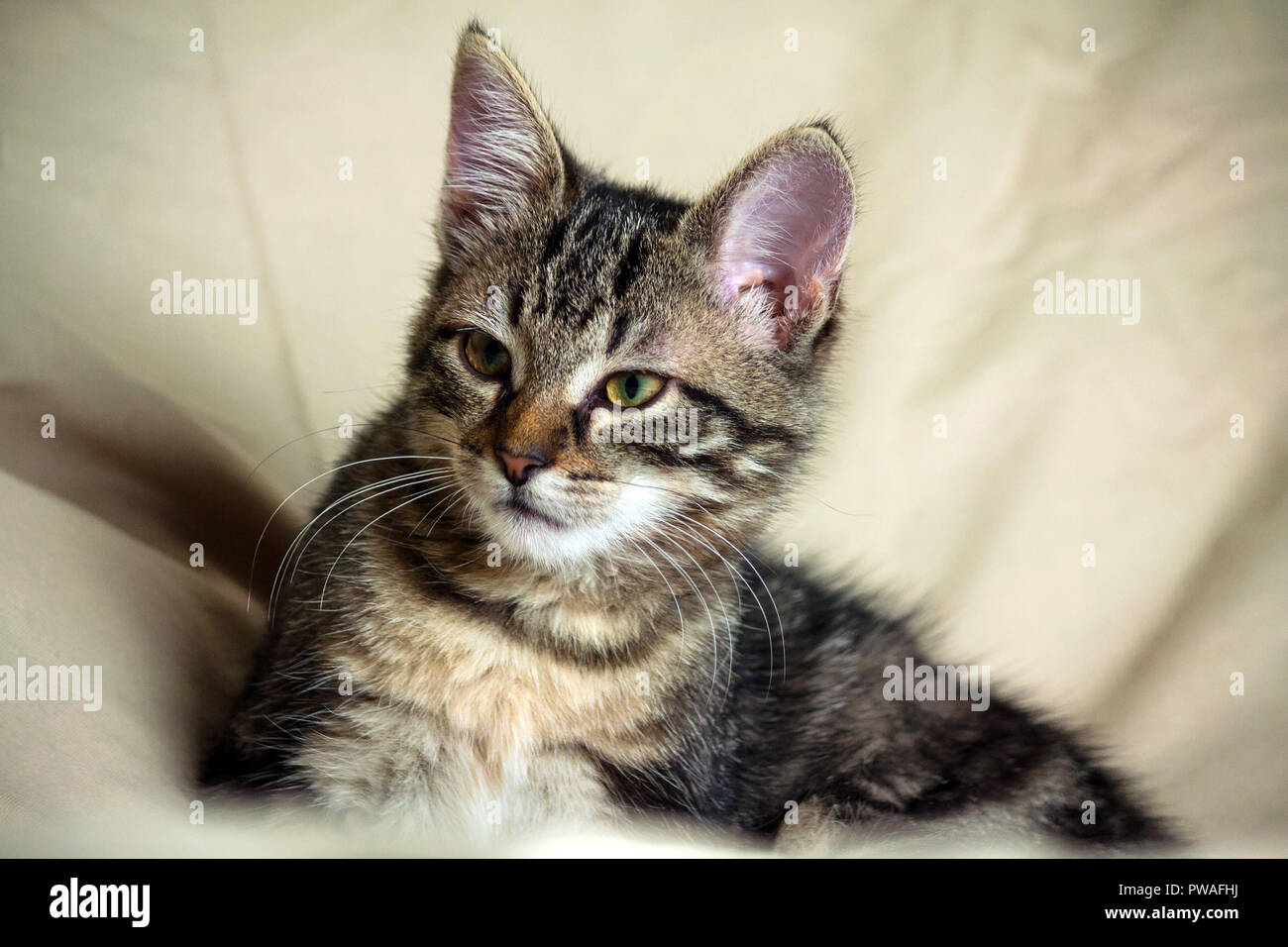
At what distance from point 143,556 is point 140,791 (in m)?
0.49

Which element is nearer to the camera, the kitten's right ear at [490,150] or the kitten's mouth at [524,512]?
the kitten's mouth at [524,512]

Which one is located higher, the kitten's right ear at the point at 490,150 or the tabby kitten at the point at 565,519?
the kitten's right ear at the point at 490,150

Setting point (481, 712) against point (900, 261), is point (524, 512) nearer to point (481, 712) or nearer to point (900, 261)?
point (481, 712)

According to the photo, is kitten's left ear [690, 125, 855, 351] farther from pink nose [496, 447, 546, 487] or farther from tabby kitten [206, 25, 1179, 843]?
pink nose [496, 447, 546, 487]

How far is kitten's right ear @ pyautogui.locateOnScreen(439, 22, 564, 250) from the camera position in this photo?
159cm

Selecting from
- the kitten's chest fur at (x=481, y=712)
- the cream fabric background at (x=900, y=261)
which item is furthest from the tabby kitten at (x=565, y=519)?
the cream fabric background at (x=900, y=261)

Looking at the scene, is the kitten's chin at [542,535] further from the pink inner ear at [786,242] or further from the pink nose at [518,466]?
the pink inner ear at [786,242]

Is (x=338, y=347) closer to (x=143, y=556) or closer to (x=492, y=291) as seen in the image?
(x=143, y=556)

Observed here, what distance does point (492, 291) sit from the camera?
154 cm

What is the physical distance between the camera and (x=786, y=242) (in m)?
1.56

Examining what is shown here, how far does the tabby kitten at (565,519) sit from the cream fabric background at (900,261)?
0.43m

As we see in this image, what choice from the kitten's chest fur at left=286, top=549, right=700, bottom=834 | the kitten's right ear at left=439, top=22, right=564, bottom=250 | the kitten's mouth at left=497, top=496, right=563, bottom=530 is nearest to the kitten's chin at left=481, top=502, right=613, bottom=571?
the kitten's mouth at left=497, top=496, right=563, bottom=530

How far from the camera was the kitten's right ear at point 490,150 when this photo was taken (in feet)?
5.23
